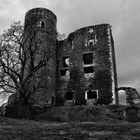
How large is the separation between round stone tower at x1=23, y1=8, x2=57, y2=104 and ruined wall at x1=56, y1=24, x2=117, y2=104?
169 cm

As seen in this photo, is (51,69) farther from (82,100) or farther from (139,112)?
(139,112)

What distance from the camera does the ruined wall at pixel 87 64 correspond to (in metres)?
27.6

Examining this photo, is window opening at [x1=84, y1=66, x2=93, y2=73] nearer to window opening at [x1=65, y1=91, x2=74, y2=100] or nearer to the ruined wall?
the ruined wall

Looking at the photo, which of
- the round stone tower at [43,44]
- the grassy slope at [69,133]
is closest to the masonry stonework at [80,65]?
the round stone tower at [43,44]

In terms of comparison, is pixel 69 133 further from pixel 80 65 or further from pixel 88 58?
pixel 88 58

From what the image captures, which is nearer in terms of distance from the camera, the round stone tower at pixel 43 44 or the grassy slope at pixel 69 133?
the grassy slope at pixel 69 133

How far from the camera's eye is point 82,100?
27.9 meters

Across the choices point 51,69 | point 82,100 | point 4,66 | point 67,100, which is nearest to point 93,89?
point 82,100

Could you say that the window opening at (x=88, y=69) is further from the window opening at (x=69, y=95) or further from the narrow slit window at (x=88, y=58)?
the window opening at (x=69, y=95)

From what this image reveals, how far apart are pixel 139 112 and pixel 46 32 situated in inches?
641

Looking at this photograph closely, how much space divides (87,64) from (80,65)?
103 centimetres

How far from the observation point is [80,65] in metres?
29.6

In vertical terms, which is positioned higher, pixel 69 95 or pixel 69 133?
pixel 69 95

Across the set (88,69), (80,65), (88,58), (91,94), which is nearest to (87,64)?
(88,69)
